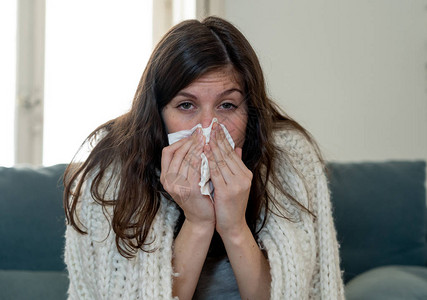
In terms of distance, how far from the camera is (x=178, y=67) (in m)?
1.08

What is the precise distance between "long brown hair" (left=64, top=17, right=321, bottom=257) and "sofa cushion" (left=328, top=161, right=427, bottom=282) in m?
0.33

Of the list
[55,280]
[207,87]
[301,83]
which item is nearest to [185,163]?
[207,87]

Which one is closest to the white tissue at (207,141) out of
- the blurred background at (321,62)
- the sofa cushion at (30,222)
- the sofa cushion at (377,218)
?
the sofa cushion at (30,222)

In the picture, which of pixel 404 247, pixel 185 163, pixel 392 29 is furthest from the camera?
pixel 392 29

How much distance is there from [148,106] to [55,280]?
56 cm

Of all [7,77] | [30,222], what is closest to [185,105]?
[30,222]

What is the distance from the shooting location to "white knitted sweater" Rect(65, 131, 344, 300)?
1.13m

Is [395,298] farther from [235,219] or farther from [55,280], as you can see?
[55,280]

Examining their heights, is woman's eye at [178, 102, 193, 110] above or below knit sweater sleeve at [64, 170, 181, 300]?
above

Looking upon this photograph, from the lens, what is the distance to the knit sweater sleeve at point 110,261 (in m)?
1.12

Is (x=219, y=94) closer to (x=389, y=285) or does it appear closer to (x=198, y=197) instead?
(x=198, y=197)

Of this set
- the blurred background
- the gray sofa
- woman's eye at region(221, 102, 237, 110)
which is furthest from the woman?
the blurred background

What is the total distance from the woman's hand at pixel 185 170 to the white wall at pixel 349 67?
1662 mm

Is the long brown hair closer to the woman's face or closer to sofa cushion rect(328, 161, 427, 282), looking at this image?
the woman's face
